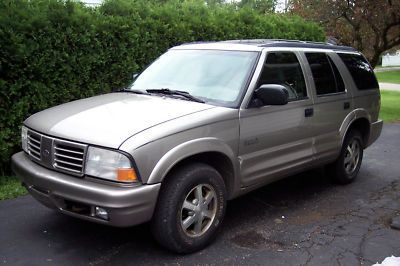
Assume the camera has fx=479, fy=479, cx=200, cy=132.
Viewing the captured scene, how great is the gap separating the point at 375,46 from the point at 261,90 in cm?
1221

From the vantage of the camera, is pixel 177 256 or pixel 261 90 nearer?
pixel 177 256

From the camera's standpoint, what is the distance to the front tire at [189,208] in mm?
3877

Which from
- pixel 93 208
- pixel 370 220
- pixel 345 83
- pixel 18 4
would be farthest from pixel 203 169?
pixel 18 4

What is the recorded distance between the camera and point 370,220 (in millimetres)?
5133

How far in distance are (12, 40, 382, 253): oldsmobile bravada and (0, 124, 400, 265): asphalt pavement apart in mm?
351

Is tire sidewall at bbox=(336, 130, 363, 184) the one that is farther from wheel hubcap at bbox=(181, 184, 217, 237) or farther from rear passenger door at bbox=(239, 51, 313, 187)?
wheel hubcap at bbox=(181, 184, 217, 237)

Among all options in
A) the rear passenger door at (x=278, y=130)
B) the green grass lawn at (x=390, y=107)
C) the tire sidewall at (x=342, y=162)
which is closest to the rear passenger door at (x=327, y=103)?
the rear passenger door at (x=278, y=130)

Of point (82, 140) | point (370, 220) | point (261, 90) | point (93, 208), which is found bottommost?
point (370, 220)

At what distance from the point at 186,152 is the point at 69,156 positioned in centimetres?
94

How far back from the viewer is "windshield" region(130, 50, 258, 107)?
4617mm

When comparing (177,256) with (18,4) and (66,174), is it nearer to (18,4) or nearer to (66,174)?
(66,174)

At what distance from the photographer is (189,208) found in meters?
4.07

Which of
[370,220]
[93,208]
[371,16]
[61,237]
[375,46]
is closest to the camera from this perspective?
[93,208]

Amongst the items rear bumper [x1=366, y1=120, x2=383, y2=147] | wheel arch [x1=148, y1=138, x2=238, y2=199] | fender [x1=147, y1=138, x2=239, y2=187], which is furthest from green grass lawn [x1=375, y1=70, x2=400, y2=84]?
fender [x1=147, y1=138, x2=239, y2=187]
